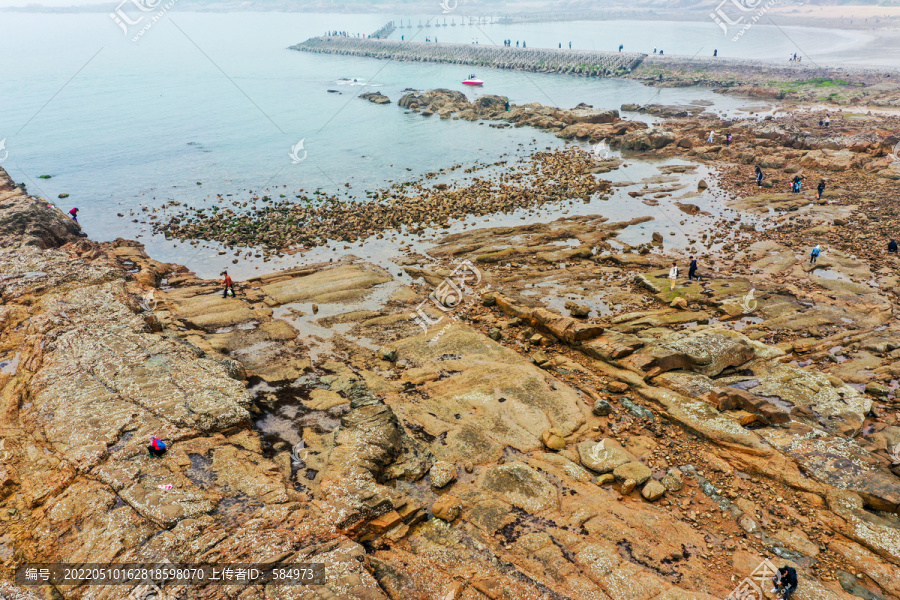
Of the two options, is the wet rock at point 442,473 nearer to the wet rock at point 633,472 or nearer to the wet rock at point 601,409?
the wet rock at point 633,472

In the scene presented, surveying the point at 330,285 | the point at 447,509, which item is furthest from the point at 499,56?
the point at 447,509

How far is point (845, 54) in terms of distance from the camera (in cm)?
9925

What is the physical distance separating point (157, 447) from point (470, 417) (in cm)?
957

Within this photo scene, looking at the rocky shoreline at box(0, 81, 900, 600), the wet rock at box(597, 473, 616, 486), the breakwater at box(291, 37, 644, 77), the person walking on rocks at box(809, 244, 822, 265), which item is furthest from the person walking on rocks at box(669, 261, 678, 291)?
the breakwater at box(291, 37, 644, 77)

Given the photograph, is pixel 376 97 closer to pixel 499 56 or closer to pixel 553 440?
pixel 499 56

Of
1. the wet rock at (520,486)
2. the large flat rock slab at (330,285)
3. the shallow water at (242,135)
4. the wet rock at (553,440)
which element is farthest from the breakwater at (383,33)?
the wet rock at (520,486)

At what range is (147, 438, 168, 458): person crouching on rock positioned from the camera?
1280 centimetres

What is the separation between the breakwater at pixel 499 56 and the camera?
337 feet

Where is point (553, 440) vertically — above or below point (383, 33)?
below

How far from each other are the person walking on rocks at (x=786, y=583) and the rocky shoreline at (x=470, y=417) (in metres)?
0.75

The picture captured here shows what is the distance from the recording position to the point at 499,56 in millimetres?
115500

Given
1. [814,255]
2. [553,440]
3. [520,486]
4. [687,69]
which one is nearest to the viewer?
[520,486]

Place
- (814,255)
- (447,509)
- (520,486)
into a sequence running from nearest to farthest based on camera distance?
(447,509), (520,486), (814,255)

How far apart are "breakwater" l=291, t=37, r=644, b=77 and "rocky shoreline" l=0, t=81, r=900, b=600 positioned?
82886 millimetres
